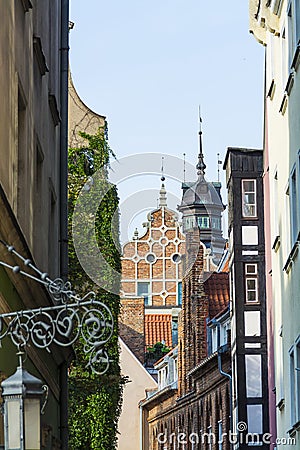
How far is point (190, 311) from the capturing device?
151ft

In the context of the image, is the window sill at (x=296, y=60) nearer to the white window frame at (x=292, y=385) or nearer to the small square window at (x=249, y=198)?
the white window frame at (x=292, y=385)

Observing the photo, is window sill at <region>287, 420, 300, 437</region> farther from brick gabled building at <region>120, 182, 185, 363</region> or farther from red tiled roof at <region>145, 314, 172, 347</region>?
brick gabled building at <region>120, 182, 185, 363</region>

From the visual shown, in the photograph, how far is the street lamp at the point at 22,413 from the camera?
18.8 ft

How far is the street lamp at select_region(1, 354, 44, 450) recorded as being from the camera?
5.74 m

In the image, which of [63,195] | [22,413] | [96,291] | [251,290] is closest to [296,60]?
[63,195]

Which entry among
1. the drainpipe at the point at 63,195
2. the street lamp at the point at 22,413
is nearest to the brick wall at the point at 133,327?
the drainpipe at the point at 63,195

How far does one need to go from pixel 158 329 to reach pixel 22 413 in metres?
68.4

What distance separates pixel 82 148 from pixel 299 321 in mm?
12425

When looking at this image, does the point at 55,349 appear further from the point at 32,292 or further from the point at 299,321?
the point at 32,292

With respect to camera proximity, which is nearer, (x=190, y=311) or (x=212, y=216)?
(x=190, y=311)

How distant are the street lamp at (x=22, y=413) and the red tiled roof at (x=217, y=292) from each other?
38989 millimetres

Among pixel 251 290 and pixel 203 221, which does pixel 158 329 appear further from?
pixel 251 290

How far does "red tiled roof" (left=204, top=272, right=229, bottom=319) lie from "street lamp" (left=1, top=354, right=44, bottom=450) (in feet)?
128

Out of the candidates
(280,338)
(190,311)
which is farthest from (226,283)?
(280,338)
